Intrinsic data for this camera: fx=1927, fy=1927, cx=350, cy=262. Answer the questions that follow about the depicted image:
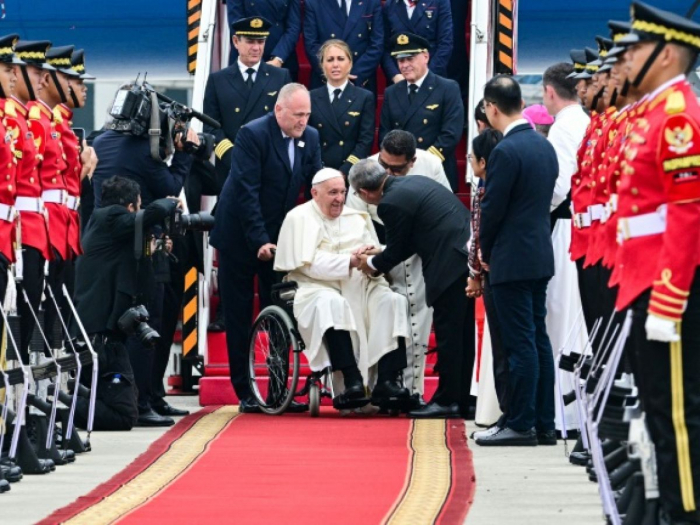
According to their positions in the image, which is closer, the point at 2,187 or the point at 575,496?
the point at 575,496

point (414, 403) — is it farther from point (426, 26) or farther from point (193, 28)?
point (193, 28)

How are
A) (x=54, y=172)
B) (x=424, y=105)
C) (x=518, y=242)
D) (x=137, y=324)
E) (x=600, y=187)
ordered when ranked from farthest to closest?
(x=424, y=105), (x=137, y=324), (x=518, y=242), (x=54, y=172), (x=600, y=187)

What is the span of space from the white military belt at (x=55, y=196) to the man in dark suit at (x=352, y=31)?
14.7ft

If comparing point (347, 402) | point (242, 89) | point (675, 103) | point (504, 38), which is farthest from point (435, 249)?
point (675, 103)

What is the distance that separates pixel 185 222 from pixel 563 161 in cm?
226

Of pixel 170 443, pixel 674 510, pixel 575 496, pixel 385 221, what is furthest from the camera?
pixel 385 221

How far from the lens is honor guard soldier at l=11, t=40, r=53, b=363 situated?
361 inches

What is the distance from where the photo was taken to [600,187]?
29.2ft

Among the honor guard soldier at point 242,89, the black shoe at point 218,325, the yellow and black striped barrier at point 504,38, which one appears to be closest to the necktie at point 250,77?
the honor guard soldier at point 242,89

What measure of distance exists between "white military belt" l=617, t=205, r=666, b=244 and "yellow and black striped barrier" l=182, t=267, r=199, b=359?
23.6 ft

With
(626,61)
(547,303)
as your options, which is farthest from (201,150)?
(626,61)

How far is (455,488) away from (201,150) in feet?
15.0

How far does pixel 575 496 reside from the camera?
7832 mm

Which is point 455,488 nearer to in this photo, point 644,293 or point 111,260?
point 644,293
